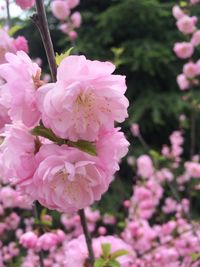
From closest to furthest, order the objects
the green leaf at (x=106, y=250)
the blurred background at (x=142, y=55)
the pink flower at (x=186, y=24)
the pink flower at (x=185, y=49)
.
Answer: the green leaf at (x=106, y=250)
the pink flower at (x=186, y=24)
the pink flower at (x=185, y=49)
the blurred background at (x=142, y=55)

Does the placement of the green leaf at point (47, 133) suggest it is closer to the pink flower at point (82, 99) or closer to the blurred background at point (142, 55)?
the pink flower at point (82, 99)

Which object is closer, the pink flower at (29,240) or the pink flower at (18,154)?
the pink flower at (18,154)

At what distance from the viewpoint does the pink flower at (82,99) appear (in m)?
0.82

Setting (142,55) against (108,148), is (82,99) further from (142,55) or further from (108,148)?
(142,55)

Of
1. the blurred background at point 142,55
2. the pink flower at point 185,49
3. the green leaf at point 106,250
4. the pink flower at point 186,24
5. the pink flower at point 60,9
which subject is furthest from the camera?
the blurred background at point 142,55

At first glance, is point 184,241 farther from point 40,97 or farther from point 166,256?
point 40,97

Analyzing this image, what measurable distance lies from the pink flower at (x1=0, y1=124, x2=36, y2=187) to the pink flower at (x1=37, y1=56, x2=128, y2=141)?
6cm

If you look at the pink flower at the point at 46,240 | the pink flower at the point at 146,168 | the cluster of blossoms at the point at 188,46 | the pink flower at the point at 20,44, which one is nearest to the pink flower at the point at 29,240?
the pink flower at the point at 46,240

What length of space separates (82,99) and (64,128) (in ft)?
0.19

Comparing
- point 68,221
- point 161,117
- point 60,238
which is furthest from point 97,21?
point 60,238

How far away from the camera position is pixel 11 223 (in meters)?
3.67

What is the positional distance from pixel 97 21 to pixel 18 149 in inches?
246

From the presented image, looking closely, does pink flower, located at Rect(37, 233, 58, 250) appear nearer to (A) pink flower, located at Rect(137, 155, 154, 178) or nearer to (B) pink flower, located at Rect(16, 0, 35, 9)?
(B) pink flower, located at Rect(16, 0, 35, 9)

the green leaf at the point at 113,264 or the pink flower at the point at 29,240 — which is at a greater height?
the green leaf at the point at 113,264
